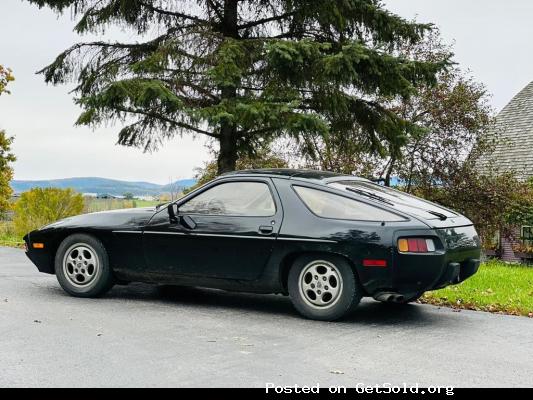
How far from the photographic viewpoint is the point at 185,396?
414 cm

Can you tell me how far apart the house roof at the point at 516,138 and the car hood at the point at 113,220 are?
16.8 m

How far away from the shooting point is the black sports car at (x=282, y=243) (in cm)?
630

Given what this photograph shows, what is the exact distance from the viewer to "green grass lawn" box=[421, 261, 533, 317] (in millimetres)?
7492

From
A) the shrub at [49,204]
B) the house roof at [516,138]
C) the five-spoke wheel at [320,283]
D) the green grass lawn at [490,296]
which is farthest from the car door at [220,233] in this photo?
the shrub at [49,204]

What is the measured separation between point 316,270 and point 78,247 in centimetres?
278

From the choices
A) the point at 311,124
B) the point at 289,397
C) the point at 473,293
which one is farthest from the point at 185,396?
the point at 311,124

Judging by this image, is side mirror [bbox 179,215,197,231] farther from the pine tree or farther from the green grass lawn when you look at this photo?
the pine tree

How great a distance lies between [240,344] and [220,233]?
1652 mm

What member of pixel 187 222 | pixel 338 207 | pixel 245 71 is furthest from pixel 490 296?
pixel 245 71

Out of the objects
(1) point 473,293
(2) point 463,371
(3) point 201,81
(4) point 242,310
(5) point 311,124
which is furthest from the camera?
(3) point 201,81

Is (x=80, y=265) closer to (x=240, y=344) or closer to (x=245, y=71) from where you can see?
(x=240, y=344)

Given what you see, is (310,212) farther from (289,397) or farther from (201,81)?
(201,81)

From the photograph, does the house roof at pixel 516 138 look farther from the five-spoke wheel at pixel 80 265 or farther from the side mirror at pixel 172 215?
the five-spoke wheel at pixel 80 265

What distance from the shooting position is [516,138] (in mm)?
27922
